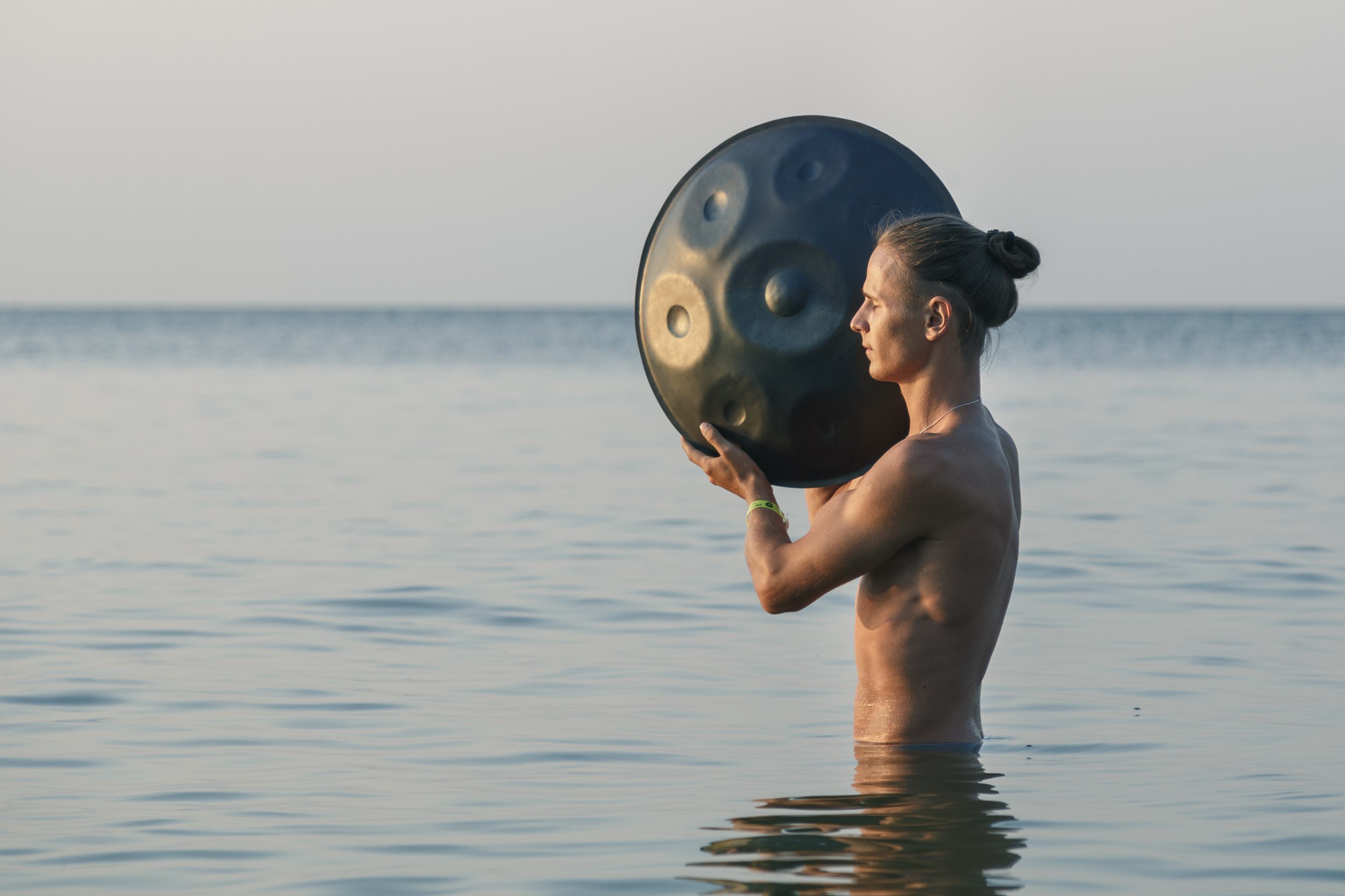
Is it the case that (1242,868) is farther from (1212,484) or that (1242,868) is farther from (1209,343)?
(1209,343)

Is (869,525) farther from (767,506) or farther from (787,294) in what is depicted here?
(787,294)

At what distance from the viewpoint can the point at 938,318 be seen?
14.2ft

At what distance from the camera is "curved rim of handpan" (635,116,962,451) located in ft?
15.4

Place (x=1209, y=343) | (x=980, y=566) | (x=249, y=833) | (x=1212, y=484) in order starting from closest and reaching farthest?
(x=980, y=566) → (x=249, y=833) → (x=1212, y=484) → (x=1209, y=343)

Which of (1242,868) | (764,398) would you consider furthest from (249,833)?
(1242,868)

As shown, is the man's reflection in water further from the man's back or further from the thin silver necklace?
the thin silver necklace

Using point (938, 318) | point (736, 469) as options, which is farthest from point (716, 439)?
point (938, 318)

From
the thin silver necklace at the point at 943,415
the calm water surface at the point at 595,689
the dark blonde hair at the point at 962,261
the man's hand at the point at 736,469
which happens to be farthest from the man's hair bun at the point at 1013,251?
the calm water surface at the point at 595,689

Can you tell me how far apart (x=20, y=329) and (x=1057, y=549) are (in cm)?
8408

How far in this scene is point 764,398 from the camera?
4.55m

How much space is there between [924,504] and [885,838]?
100 cm

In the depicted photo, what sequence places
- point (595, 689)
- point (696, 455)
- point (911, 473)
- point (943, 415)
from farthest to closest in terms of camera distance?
point (595, 689)
point (696, 455)
point (943, 415)
point (911, 473)

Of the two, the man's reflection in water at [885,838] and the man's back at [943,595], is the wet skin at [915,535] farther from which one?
the man's reflection in water at [885,838]

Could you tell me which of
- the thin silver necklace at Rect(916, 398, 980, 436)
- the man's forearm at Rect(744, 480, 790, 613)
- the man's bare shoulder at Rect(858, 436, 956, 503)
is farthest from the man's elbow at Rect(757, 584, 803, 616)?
the thin silver necklace at Rect(916, 398, 980, 436)
